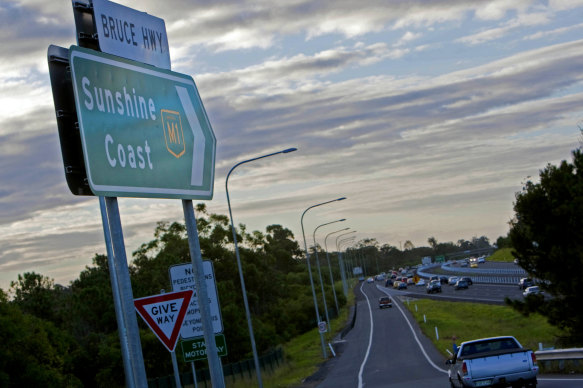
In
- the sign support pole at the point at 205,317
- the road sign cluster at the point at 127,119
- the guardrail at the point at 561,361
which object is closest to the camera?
the road sign cluster at the point at 127,119

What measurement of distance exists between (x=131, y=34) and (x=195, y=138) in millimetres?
1341

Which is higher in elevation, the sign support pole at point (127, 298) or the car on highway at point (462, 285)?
the sign support pole at point (127, 298)

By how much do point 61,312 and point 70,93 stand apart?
139ft

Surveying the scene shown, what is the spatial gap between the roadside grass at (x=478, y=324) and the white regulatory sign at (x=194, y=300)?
79.8ft

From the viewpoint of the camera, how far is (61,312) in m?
47.0

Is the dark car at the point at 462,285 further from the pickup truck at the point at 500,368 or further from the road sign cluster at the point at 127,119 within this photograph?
the road sign cluster at the point at 127,119

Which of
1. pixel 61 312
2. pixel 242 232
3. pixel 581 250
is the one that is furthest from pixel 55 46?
pixel 242 232

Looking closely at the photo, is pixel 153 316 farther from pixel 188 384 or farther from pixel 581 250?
pixel 188 384

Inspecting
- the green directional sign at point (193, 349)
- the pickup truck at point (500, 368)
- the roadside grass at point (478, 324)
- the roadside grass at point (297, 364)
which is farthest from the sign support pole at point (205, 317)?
the roadside grass at point (297, 364)

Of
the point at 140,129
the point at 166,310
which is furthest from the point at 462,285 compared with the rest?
the point at 140,129

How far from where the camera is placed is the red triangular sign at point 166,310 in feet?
37.8

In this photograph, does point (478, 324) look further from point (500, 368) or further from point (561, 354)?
point (500, 368)

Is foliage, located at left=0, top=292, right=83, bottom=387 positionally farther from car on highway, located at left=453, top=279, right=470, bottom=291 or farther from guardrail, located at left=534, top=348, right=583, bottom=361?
car on highway, located at left=453, top=279, right=470, bottom=291

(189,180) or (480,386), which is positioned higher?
(189,180)
